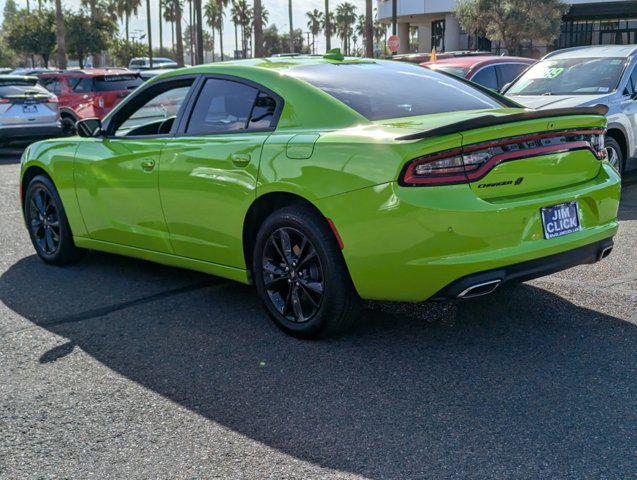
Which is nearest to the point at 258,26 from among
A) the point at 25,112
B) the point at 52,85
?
the point at 52,85

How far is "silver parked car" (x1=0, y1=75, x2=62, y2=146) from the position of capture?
16172mm

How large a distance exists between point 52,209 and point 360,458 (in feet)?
14.1

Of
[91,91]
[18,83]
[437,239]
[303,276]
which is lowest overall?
[303,276]

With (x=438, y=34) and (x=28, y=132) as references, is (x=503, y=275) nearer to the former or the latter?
(x=28, y=132)

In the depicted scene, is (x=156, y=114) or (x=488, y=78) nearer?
(x=156, y=114)

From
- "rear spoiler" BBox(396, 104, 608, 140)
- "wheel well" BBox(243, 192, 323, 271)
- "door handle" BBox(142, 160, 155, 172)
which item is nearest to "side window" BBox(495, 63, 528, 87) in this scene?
"door handle" BBox(142, 160, 155, 172)

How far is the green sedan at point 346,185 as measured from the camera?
402cm

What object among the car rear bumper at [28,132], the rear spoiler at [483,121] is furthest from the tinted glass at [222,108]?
the car rear bumper at [28,132]

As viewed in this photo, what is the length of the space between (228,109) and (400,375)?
2.07 m

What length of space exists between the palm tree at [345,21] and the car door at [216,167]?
116 m

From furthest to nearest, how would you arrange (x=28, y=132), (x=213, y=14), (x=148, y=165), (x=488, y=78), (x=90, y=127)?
(x=213, y=14) < (x=28, y=132) < (x=488, y=78) < (x=90, y=127) < (x=148, y=165)

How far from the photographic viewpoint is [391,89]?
4.98 meters

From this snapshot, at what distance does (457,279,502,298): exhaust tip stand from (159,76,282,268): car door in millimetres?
1371

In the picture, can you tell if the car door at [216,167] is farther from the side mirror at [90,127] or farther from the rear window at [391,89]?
the side mirror at [90,127]
